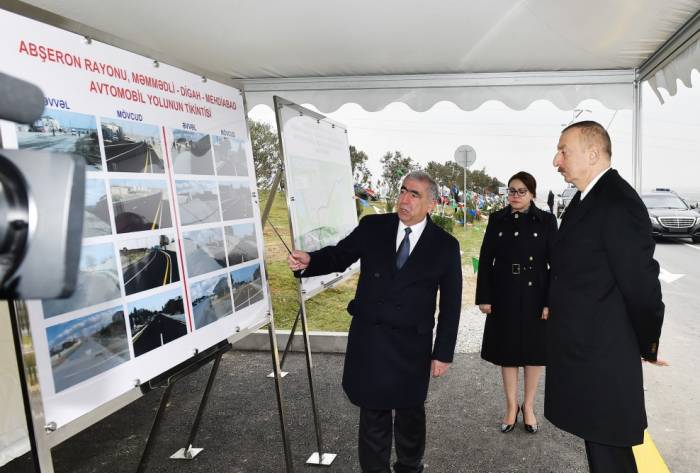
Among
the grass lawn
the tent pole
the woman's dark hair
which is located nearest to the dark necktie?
the woman's dark hair

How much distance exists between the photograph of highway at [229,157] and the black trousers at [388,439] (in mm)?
1311

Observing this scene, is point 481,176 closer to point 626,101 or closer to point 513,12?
point 626,101

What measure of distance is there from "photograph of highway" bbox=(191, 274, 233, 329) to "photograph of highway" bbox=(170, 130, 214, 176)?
18.3 inches

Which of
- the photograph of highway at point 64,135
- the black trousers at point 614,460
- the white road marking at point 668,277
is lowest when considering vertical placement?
the white road marking at point 668,277

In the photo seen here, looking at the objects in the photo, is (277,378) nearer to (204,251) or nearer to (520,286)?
(204,251)

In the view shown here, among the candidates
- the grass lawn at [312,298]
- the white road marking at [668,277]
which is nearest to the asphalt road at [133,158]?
the grass lawn at [312,298]

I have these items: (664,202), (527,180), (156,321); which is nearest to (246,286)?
(156,321)

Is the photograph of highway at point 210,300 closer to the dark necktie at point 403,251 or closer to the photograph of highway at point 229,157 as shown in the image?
the photograph of highway at point 229,157

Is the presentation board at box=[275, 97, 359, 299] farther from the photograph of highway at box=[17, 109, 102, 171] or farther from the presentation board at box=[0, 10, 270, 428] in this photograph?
the photograph of highway at box=[17, 109, 102, 171]

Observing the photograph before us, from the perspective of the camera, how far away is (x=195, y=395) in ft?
13.7

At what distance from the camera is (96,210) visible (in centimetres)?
155

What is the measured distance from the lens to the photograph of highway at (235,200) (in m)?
2.24

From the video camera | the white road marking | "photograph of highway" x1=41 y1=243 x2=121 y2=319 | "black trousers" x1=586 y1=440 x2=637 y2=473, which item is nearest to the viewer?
the video camera

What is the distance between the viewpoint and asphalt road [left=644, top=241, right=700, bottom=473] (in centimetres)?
309
